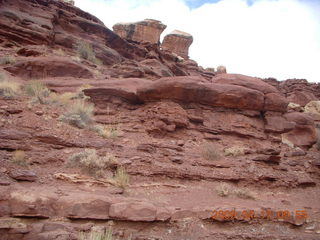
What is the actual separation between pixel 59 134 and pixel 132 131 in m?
2.69

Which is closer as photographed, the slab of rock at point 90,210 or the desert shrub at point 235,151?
the slab of rock at point 90,210

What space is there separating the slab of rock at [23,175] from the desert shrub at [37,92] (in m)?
3.70

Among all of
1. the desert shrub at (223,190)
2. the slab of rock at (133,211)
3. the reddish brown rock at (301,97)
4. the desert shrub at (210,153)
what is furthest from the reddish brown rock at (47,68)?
the reddish brown rock at (301,97)

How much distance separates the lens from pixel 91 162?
6.31m

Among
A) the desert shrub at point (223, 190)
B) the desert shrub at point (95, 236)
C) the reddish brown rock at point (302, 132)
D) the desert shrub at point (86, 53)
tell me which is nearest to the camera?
the desert shrub at point (95, 236)

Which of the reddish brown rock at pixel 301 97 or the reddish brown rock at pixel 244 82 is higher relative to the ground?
the reddish brown rock at pixel 301 97

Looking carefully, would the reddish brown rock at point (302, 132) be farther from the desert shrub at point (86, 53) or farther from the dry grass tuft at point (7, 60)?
the dry grass tuft at point (7, 60)

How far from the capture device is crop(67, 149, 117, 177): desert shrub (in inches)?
245

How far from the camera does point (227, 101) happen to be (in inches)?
426

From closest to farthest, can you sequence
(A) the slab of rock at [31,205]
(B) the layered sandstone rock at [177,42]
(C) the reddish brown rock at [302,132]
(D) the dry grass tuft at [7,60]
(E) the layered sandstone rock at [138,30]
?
(A) the slab of rock at [31,205], (D) the dry grass tuft at [7,60], (C) the reddish brown rock at [302,132], (E) the layered sandstone rock at [138,30], (B) the layered sandstone rock at [177,42]

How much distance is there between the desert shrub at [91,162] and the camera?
245 inches

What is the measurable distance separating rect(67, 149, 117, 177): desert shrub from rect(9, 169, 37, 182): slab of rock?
3.02ft

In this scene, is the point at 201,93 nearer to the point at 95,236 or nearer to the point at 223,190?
the point at 223,190

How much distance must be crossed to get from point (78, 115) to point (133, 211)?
4296mm
